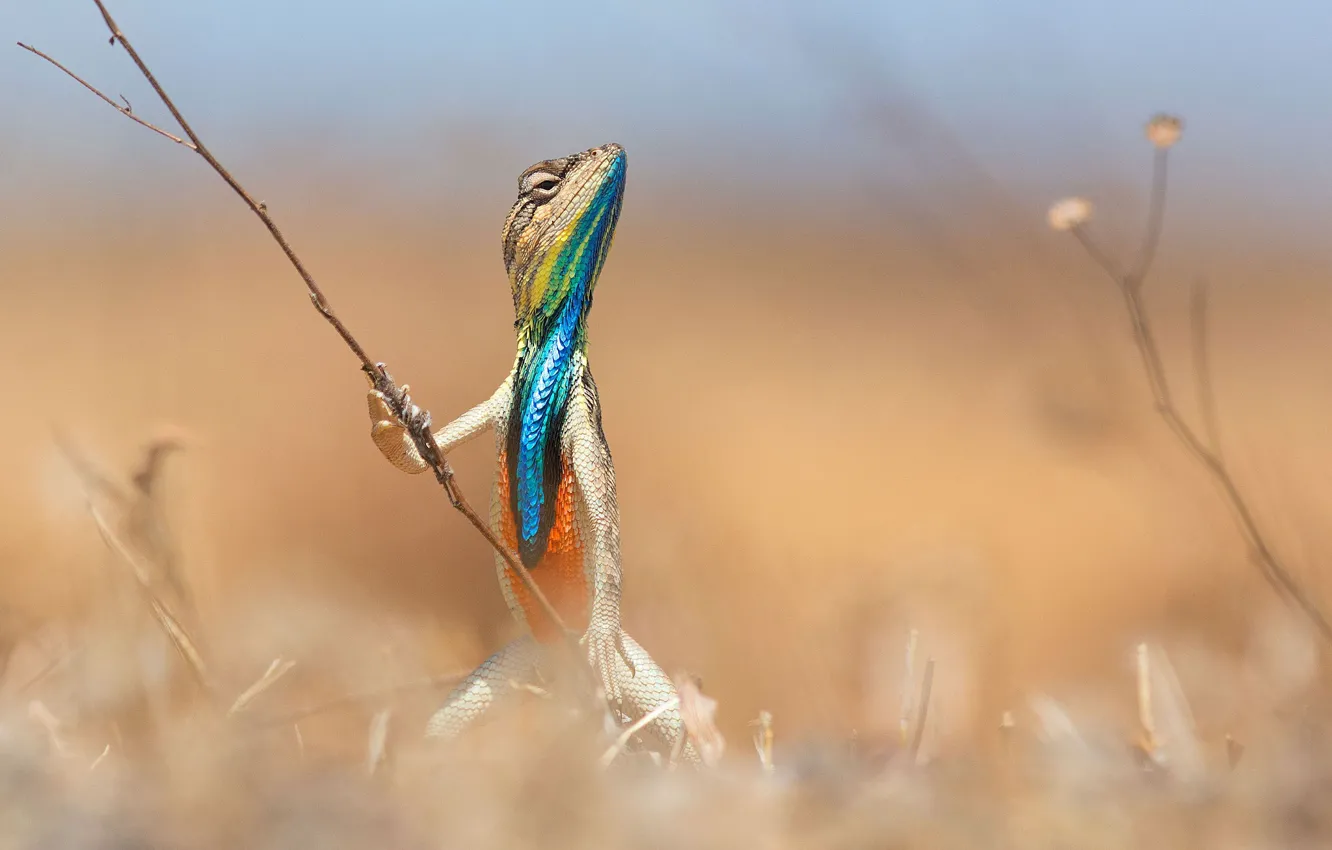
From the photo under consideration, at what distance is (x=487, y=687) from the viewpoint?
1.77 metres

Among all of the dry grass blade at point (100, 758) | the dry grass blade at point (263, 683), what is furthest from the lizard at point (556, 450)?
the dry grass blade at point (100, 758)

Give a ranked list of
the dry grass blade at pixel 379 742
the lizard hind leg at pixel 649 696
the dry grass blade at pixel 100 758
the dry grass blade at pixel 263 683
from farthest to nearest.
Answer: the lizard hind leg at pixel 649 696, the dry grass blade at pixel 263 683, the dry grass blade at pixel 379 742, the dry grass blade at pixel 100 758

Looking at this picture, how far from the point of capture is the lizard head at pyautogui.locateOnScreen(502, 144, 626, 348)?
5.77 feet

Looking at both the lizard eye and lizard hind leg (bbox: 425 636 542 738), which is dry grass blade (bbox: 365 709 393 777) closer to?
lizard hind leg (bbox: 425 636 542 738)

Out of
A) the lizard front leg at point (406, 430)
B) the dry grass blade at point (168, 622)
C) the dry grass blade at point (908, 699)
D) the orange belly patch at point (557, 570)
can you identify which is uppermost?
the dry grass blade at point (168, 622)

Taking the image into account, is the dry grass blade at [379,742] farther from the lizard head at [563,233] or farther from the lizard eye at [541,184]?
the lizard eye at [541,184]

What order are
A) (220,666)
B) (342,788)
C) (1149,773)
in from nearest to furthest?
(342,788) < (1149,773) < (220,666)

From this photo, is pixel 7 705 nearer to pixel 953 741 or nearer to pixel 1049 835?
pixel 1049 835

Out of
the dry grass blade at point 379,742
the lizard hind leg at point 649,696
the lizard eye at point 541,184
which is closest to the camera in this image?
the dry grass blade at point 379,742

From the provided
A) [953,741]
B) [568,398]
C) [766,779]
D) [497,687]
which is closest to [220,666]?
[497,687]

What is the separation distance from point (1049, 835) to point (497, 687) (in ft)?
4.07

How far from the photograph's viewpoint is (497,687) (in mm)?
1770

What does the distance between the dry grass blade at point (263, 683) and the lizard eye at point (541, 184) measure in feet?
3.01

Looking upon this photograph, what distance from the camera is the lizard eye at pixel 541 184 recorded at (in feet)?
5.91
